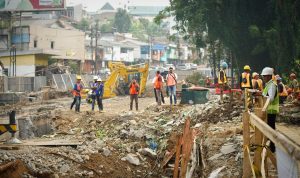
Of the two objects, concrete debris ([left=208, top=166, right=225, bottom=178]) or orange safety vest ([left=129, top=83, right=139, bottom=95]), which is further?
orange safety vest ([left=129, top=83, right=139, bottom=95])

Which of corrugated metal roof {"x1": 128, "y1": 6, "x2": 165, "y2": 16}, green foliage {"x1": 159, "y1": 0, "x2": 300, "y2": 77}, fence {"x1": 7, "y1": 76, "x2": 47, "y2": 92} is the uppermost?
corrugated metal roof {"x1": 128, "y1": 6, "x2": 165, "y2": 16}

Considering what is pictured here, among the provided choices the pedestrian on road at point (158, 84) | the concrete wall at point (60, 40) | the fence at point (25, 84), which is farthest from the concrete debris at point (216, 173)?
the concrete wall at point (60, 40)

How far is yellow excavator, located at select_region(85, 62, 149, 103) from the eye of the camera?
2769cm

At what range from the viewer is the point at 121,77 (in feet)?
100

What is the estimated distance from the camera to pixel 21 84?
32062mm

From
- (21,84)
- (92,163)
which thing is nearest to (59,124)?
(92,163)

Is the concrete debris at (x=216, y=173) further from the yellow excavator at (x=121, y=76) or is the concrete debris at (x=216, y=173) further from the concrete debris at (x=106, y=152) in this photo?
the yellow excavator at (x=121, y=76)

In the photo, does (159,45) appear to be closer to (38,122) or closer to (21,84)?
(21,84)

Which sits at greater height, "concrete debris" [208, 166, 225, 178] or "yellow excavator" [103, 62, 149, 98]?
"yellow excavator" [103, 62, 149, 98]

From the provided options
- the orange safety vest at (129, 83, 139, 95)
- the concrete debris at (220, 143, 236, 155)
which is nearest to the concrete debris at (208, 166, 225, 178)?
the concrete debris at (220, 143, 236, 155)

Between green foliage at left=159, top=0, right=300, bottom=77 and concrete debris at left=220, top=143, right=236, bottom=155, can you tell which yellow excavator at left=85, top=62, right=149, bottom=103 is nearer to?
green foliage at left=159, top=0, right=300, bottom=77

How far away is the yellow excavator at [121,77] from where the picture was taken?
27688mm

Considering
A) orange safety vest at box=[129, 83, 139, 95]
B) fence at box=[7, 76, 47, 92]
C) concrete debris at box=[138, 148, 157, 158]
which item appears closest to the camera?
concrete debris at box=[138, 148, 157, 158]

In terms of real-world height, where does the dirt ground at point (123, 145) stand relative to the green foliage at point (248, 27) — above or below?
below
